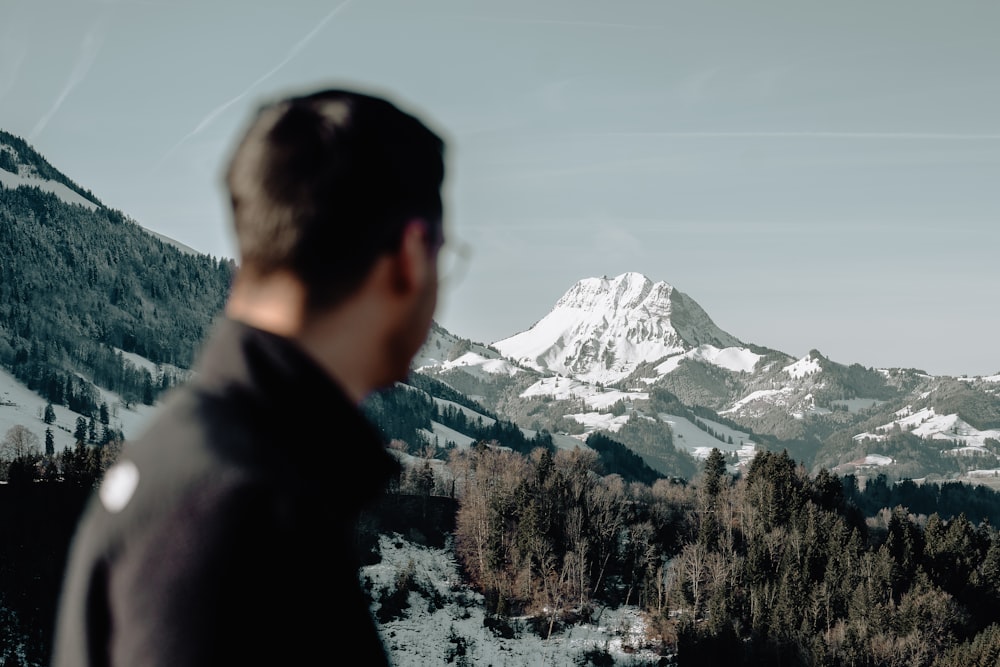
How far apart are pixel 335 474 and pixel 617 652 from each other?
93.9 m

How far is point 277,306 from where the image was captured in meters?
2.03

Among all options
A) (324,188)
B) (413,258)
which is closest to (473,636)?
(413,258)

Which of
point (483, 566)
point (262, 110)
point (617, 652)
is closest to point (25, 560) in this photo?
point (483, 566)

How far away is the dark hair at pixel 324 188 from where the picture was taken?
2045 millimetres

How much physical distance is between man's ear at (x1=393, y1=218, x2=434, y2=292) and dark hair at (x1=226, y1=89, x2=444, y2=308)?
2cm

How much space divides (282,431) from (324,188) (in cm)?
60

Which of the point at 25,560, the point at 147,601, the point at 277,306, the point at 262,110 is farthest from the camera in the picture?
the point at 25,560

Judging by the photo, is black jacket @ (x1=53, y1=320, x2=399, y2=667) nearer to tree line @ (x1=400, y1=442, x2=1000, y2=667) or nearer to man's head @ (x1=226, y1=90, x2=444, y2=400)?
man's head @ (x1=226, y1=90, x2=444, y2=400)

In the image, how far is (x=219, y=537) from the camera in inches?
67.1

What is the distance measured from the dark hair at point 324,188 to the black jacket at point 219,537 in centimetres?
24

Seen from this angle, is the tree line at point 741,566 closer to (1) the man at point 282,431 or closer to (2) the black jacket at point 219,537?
(1) the man at point 282,431

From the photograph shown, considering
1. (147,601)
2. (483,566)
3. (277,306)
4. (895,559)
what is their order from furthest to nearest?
(483,566) < (895,559) < (277,306) < (147,601)

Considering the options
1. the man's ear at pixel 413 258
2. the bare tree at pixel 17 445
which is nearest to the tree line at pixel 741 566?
the bare tree at pixel 17 445

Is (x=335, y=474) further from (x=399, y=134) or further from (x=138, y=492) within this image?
(x=399, y=134)
